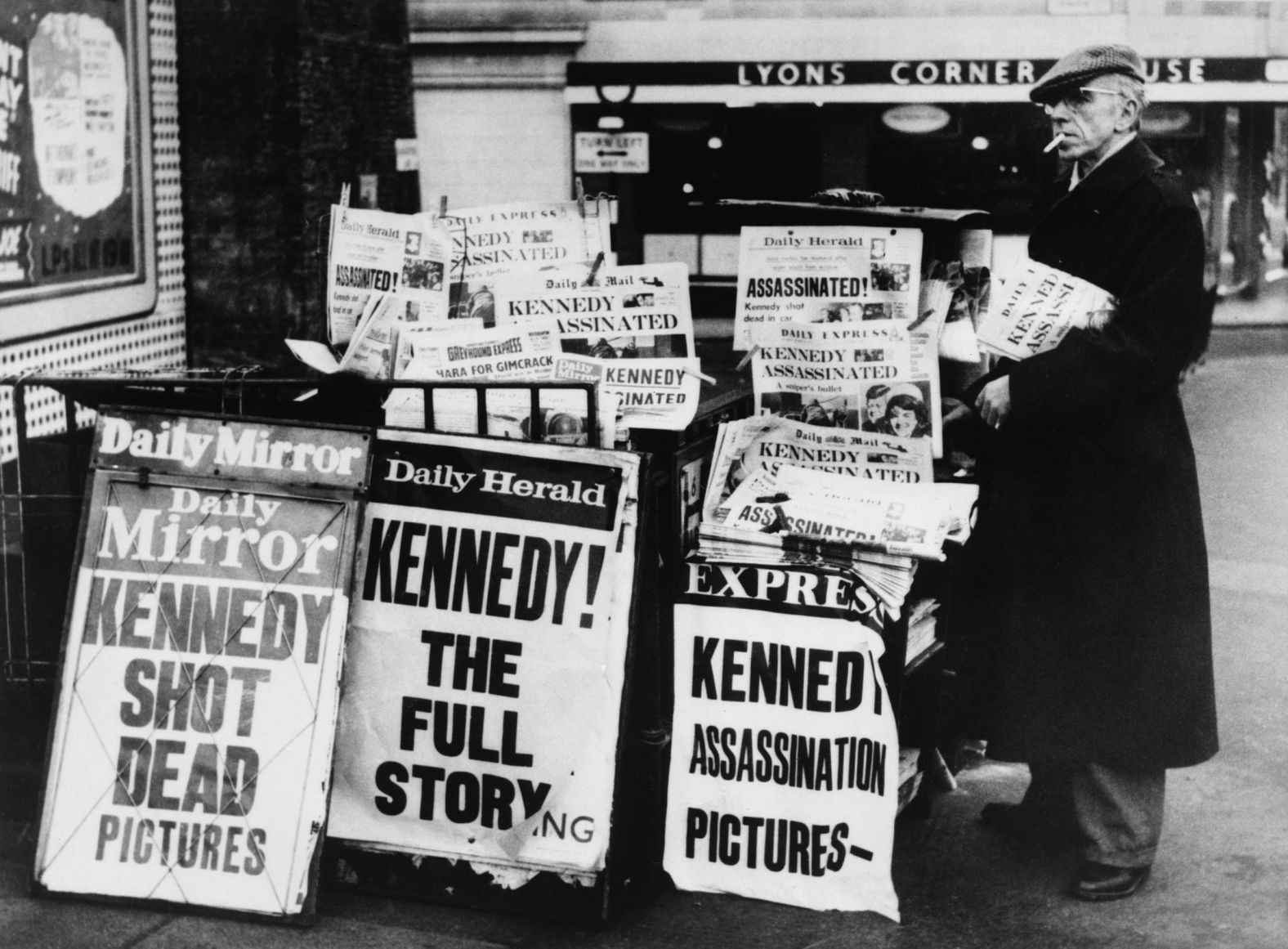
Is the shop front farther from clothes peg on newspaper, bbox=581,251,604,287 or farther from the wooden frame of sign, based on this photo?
the wooden frame of sign

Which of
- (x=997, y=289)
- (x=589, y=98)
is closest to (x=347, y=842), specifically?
(x=997, y=289)

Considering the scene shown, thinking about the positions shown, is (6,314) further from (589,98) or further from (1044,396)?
(589,98)

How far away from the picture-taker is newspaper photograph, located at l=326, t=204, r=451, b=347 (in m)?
4.25

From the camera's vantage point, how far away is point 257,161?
7.23 meters

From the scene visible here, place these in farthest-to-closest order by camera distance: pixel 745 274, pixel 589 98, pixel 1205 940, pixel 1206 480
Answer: pixel 589 98
pixel 1206 480
pixel 745 274
pixel 1205 940

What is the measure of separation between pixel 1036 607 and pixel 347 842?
1.78 m

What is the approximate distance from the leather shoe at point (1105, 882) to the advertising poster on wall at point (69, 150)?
13.0 ft

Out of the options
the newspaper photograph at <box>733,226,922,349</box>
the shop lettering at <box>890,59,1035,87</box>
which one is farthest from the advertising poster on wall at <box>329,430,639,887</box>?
the shop lettering at <box>890,59,1035,87</box>

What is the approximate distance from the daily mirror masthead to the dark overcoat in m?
1.63

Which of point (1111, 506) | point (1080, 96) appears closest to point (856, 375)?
point (1111, 506)

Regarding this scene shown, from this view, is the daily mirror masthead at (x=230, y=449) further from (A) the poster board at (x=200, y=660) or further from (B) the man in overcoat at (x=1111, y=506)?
(B) the man in overcoat at (x=1111, y=506)

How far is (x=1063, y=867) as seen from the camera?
4.04 m

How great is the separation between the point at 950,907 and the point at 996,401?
124cm

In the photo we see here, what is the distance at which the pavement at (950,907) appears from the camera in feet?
11.8
